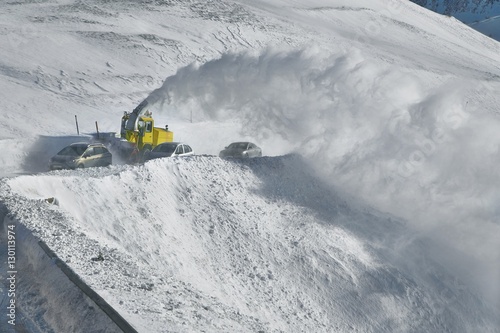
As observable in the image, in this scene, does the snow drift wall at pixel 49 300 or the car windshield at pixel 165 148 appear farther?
the car windshield at pixel 165 148

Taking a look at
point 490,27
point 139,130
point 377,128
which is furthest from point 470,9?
point 139,130

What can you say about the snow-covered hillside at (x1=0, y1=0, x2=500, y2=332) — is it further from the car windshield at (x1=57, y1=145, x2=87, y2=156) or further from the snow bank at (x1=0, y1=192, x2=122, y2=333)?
the car windshield at (x1=57, y1=145, x2=87, y2=156)

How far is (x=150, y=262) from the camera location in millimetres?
13312

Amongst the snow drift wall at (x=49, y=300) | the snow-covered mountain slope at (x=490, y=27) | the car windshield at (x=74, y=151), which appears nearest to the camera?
the snow drift wall at (x=49, y=300)

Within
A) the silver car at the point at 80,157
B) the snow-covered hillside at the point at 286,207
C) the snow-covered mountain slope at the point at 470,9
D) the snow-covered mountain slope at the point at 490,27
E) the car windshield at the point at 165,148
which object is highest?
the snow-covered mountain slope at the point at 470,9

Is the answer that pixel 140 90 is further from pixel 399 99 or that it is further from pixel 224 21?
pixel 399 99

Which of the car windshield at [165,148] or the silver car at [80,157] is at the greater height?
the car windshield at [165,148]

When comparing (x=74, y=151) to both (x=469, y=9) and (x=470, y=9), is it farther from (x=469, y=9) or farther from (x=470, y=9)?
(x=470, y=9)

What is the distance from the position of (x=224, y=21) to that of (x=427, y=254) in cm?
5258

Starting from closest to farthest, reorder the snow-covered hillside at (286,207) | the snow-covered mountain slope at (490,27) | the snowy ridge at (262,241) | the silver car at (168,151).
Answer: the snow-covered hillside at (286,207), the snowy ridge at (262,241), the silver car at (168,151), the snow-covered mountain slope at (490,27)

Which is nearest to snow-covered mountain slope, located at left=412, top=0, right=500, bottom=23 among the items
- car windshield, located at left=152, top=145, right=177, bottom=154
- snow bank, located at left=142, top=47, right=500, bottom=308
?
snow bank, located at left=142, top=47, right=500, bottom=308

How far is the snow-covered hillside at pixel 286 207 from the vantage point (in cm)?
977

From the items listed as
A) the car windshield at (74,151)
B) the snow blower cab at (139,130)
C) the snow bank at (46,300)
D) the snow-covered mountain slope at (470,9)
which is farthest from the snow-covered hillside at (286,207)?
the snow-covered mountain slope at (470,9)

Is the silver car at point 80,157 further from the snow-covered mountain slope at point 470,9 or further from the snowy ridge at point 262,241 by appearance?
the snow-covered mountain slope at point 470,9
